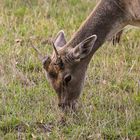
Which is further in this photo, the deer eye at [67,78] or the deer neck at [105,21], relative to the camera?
the deer neck at [105,21]

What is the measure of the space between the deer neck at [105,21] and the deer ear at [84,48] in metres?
0.37

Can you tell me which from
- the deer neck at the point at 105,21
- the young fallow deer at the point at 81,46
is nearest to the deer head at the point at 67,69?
the young fallow deer at the point at 81,46

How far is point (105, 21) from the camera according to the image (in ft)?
30.8

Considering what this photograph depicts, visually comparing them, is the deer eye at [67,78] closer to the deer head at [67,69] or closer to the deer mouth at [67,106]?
the deer head at [67,69]

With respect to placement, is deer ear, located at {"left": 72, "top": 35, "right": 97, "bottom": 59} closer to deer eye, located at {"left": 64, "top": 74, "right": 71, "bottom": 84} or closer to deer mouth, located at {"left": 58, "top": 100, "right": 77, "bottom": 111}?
deer eye, located at {"left": 64, "top": 74, "right": 71, "bottom": 84}

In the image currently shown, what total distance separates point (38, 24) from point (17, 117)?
14.0 feet

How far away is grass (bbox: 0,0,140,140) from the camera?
848 cm

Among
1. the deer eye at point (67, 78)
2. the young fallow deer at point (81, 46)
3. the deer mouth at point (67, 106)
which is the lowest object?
the deer mouth at point (67, 106)

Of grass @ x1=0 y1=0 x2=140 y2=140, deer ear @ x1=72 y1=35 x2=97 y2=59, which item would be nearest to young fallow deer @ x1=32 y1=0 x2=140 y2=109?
deer ear @ x1=72 y1=35 x2=97 y2=59

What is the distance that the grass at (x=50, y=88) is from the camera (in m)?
8.48

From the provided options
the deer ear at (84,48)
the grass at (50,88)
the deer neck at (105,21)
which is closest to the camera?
the grass at (50,88)

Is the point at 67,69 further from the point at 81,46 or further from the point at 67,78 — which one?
the point at 81,46

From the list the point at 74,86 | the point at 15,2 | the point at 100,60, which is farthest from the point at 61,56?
the point at 15,2

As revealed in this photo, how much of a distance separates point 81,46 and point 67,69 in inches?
16.0
